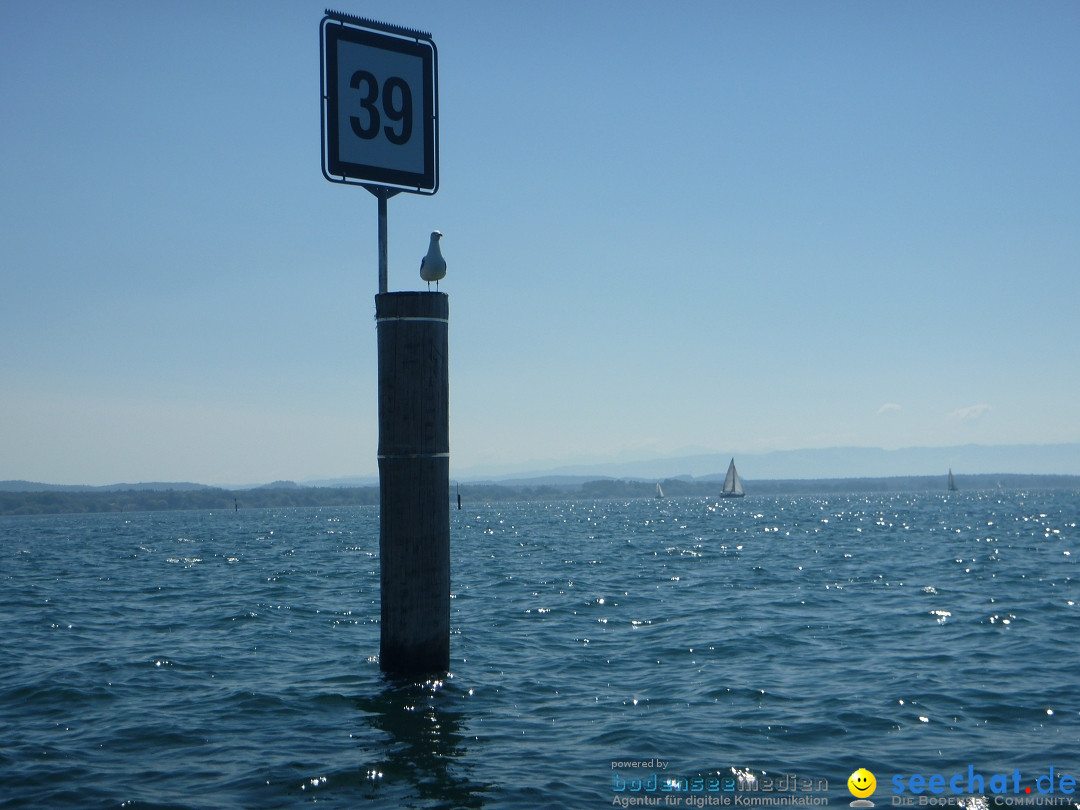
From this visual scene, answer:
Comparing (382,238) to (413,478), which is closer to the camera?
(413,478)

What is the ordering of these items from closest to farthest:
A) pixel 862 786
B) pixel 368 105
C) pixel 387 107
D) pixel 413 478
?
1. pixel 862 786
2. pixel 413 478
3. pixel 368 105
4. pixel 387 107

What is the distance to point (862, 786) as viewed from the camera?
764cm

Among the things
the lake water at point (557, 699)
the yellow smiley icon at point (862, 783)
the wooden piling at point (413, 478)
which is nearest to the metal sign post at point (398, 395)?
the wooden piling at point (413, 478)

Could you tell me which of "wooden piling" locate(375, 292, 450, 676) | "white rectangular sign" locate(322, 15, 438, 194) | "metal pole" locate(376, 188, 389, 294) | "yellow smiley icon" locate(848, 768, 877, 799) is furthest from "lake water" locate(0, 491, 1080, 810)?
"white rectangular sign" locate(322, 15, 438, 194)

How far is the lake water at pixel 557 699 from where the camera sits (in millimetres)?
7758

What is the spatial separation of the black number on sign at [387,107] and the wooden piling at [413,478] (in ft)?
6.09

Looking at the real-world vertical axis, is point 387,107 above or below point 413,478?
above

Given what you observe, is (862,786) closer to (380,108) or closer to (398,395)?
(398,395)

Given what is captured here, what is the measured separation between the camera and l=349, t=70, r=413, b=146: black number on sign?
983 cm

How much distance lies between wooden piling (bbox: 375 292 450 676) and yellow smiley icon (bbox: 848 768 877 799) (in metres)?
4.07

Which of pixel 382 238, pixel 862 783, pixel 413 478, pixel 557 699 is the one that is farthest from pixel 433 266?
pixel 862 783

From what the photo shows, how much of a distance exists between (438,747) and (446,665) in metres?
1.08

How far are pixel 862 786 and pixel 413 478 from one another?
4833 millimetres

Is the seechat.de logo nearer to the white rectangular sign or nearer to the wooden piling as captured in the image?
the wooden piling
